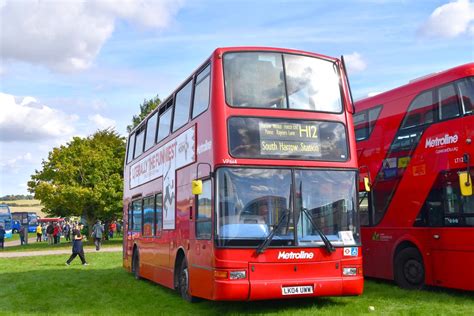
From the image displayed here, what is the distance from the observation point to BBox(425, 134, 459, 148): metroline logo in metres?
11.3

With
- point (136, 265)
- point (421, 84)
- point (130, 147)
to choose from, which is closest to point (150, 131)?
point (130, 147)

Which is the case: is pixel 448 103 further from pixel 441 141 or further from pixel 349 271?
pixel 349 271

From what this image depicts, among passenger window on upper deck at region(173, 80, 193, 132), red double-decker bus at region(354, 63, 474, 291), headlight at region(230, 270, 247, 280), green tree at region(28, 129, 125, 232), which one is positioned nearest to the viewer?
headlight at region(230, 270, 247, 280)

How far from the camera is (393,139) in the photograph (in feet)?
43.4

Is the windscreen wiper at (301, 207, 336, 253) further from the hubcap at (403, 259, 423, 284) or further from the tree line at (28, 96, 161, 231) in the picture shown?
the tree line at (28, 96, 161, 231)

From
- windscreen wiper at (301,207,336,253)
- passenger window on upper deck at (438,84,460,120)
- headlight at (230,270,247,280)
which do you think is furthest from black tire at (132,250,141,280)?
passenger window on upper deck at (438,84,460,120)

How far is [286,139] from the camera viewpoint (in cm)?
977

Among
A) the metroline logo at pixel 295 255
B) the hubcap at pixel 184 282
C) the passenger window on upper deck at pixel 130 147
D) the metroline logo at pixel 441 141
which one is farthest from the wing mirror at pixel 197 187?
the passenger window on upper deck at pixel 130 147

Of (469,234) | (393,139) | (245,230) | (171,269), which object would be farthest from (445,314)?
Answer: (171,269)

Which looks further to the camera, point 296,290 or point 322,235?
point 322,235

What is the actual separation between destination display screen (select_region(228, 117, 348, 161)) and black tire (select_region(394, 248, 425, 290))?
12.4 ft

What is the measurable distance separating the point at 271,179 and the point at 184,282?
3.43 metres

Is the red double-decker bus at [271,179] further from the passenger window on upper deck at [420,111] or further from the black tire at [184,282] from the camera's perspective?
the passenger window on upper deck at [420,111]

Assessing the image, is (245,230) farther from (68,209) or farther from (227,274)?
(68,209)
